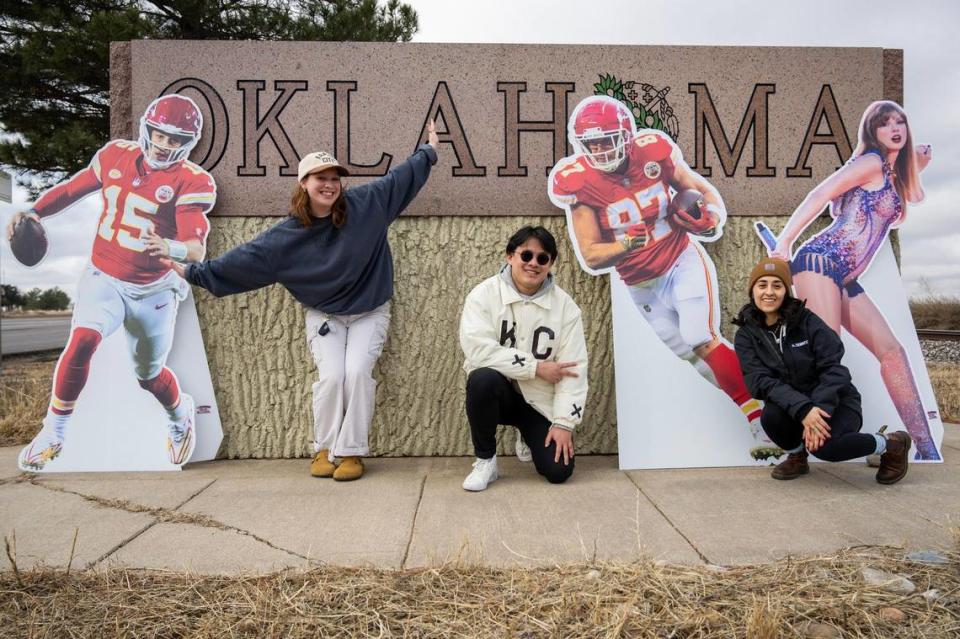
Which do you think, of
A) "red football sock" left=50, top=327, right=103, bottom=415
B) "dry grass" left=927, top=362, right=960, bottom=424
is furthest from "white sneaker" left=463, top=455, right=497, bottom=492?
"dry grass" left=927, top=362, right=960, bottom=424

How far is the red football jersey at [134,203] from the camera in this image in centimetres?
361

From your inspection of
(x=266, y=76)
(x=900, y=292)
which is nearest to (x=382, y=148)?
(x=266, y=76)

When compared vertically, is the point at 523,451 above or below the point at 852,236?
below

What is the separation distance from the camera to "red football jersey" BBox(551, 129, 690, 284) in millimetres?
3637

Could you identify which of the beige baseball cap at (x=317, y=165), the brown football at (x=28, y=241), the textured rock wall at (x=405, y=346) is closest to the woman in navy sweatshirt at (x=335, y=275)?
the beige baseball cap at (x=317, y=165)

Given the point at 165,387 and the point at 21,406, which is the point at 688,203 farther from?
the point at 21,406

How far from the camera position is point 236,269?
3164 mm

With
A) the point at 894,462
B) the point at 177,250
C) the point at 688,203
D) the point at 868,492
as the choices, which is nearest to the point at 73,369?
the point at 177,250

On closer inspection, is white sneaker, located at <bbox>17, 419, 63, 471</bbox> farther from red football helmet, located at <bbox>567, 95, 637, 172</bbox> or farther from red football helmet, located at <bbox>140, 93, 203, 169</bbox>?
red football helmet, located at <bbox>567, 95, 637, 172</bbox>

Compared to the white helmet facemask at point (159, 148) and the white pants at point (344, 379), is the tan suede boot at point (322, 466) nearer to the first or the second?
the white pants at point (344, 379)

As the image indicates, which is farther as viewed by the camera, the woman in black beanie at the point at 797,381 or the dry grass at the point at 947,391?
the dry grass at the point at 947,391

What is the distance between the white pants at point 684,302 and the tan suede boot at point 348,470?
1.76 metres

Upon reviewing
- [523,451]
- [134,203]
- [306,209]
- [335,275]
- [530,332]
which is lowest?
[523,451]

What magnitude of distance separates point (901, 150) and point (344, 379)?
→ 348 cm
